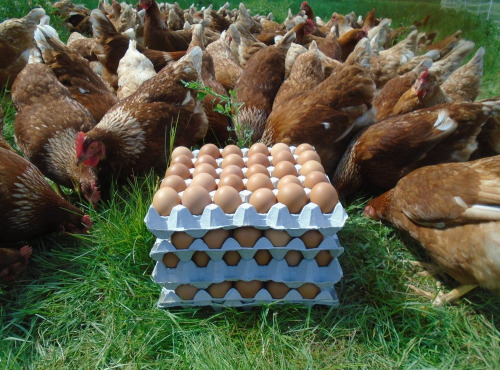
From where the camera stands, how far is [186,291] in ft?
5.00

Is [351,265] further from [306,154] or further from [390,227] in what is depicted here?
[306,154]

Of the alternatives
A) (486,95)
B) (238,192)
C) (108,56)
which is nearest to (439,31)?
(486,95)

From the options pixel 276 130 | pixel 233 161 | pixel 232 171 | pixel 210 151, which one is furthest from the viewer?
pixel 276 130

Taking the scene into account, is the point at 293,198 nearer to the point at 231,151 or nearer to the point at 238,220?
the point at 238,220

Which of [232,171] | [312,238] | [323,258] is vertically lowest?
[323,258]

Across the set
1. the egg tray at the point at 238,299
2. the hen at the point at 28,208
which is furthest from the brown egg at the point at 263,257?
the hen at the point at 28,208

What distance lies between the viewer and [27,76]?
2645 millimetres

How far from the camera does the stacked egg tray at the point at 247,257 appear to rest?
53.4 inches

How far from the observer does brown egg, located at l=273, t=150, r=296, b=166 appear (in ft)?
5.71

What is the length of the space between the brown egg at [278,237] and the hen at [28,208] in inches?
44.0

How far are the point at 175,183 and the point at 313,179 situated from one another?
58 centimetres

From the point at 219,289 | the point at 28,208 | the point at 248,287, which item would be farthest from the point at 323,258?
the point at 28,208

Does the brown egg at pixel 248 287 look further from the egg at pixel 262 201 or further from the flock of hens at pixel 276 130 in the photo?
the flock of hens at pixel 276 130

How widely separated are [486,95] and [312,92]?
9.01 ft
